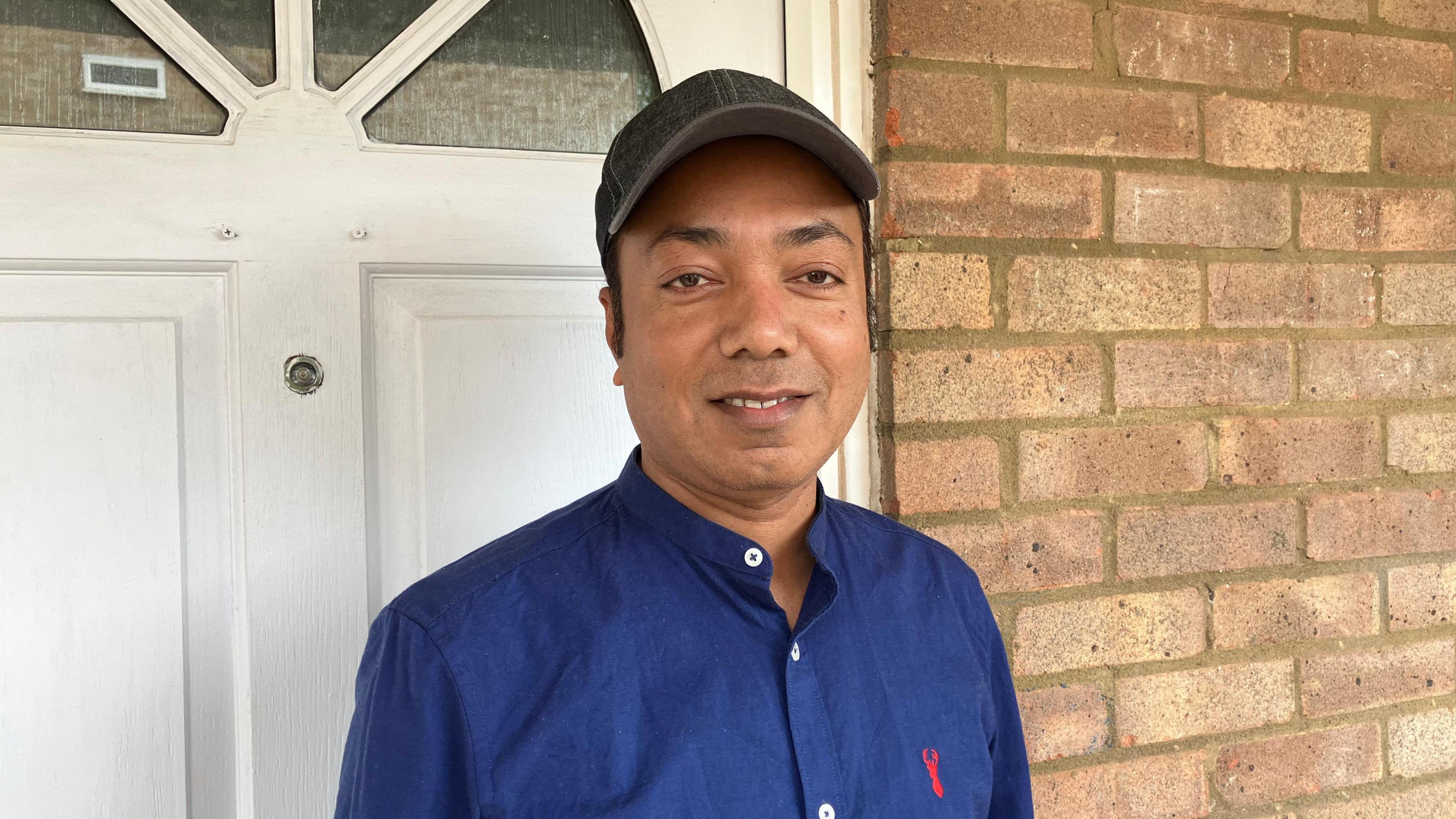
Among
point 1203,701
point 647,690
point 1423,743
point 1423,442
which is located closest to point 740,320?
point 647,690

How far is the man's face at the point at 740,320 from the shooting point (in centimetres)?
85

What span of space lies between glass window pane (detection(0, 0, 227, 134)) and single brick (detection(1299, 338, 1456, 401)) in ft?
5.30

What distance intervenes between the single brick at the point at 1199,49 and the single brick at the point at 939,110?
0.25 metres

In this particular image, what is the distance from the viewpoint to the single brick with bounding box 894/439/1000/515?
130cm

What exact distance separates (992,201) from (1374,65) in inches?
29.3

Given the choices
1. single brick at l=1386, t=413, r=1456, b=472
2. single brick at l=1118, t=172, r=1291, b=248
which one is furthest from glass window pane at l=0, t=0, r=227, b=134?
single brick at l=1386, t=413, r=1456, b=472

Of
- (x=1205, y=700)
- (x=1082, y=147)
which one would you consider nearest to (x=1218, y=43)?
(x=1082, y=147)

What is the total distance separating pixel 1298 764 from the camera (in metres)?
1.49

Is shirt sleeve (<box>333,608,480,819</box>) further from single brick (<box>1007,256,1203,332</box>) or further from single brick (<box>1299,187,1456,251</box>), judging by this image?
single brick (<box>1299,187,1456,251</box>)

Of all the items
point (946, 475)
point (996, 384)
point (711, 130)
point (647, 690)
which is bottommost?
point (647, 690)

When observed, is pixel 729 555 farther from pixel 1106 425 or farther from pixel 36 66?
pixel 36 66

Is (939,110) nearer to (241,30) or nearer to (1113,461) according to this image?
(1113,461)

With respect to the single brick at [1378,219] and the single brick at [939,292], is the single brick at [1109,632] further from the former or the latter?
the single brick at [1378,219]

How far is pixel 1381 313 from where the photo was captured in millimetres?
1525
